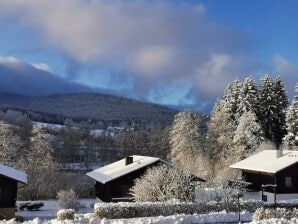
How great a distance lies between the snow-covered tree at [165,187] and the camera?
127ft

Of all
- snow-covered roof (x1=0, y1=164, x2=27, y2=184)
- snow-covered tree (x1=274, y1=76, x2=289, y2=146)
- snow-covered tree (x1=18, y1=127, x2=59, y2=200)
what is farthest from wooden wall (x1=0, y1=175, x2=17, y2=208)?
snow-covered tree (x1=274, y1=76, x2=289, y2=146)

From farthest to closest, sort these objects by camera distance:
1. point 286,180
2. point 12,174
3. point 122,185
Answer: point 286,180 → point 122,185 → point 12,174

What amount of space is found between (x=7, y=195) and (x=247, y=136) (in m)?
37.4

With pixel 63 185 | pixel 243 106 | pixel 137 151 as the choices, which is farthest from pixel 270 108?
pixel 137 151

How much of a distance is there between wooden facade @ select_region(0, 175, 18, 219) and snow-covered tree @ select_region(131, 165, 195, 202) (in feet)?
33.8

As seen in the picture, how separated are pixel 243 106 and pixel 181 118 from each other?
12.7m

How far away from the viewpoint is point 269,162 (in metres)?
56.3

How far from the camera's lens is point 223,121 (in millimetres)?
77250

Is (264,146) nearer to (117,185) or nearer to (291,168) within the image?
(291,168)

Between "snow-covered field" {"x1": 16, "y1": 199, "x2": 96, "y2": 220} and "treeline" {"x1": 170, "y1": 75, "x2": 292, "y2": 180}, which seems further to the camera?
"treeline" {"x1": 170, "y1": 75, "x2": 292, "y2": 180}

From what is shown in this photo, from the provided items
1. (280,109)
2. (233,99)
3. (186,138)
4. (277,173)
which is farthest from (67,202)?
(280,109)

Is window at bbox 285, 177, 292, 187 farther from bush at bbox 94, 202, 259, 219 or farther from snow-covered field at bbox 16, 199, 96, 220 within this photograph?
bush at bbox 94, 202, 259, 219

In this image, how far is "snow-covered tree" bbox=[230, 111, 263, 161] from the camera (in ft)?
227

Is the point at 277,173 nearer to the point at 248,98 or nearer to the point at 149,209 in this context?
the point at 248,98
